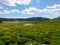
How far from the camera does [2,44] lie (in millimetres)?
17547

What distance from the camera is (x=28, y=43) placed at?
18859 mm

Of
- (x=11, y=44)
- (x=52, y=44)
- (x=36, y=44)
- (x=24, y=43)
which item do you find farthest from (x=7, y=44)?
(x=52, y=44)

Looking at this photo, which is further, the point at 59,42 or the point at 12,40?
the point at 12,40

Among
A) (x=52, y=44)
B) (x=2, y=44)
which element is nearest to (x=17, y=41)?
(x=2, y=44)

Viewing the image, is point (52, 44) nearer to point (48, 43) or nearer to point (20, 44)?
point (48, 43)

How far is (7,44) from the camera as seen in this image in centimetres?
1877

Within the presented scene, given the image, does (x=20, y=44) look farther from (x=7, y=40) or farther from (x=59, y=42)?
(x=59, y=42)

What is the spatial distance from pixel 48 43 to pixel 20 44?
127 inches

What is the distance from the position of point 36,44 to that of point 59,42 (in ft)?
9.35

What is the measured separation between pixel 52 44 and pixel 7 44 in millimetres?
4666

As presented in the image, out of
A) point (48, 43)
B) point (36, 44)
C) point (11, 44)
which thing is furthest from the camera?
point (48, 43)

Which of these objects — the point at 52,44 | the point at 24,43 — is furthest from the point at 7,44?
the point at 52,44

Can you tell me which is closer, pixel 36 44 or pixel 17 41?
pixel 36 44

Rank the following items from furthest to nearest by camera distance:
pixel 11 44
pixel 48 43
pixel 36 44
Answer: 1. pixel 48 43
2. pixel 11 44
3. pixel 36 44
